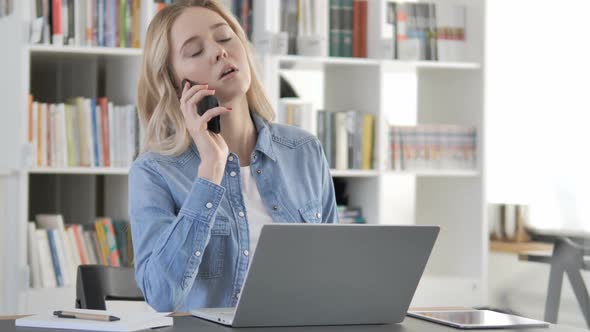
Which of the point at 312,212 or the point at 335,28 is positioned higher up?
the point at 335,28

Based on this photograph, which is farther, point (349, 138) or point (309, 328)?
point (349, 138)

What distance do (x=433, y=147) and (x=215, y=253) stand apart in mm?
2328

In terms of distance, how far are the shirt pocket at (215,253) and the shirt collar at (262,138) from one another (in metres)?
0.21

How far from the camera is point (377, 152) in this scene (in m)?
4.13

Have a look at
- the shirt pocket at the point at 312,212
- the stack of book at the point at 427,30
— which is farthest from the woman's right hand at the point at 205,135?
the stack of book at the point at 427,30

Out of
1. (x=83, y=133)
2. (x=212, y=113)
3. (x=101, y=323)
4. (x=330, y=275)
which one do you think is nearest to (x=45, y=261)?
(x=83, y=133)

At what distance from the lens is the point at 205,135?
211 cm

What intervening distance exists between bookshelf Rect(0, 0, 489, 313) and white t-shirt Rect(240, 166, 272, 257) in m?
1.55

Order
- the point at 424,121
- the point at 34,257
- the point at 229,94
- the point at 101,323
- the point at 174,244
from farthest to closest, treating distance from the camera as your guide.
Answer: the point at 424,121, the point at 34,257, the point at 229,94, the point at 174,244, the point at 101,323

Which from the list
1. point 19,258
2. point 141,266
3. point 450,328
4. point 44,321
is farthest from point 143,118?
point 19,258

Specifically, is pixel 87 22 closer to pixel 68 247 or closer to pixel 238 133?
pixel 68 247

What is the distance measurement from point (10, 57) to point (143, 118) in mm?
1533

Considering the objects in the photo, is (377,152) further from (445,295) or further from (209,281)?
(209,281)

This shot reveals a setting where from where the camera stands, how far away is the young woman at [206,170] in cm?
199
